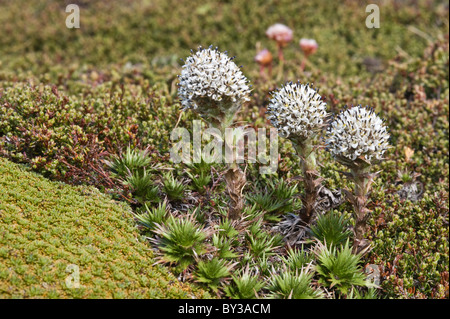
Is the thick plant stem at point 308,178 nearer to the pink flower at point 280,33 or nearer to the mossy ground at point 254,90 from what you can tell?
the mossy ground at point 254,90

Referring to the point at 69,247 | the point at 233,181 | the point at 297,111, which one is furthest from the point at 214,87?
the point at 69,247

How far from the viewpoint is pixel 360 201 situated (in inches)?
220

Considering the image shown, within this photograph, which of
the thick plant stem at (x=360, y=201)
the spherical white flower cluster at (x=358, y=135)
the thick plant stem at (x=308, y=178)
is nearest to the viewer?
the spherical white flower cluster at (x=358, y=135)

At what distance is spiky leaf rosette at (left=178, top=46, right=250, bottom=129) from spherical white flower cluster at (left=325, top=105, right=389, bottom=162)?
1.34 metres

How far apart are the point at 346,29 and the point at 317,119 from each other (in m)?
10.7

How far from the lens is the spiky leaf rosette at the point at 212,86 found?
202 inches

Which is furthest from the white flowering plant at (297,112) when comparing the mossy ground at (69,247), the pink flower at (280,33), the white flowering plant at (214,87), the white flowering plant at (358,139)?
the pink flower at (280,33)

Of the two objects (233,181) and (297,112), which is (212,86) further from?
(233,181)

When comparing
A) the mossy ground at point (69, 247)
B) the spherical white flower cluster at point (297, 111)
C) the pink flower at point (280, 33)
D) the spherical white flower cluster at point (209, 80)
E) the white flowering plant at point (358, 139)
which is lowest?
the mossy ground at point (69, 247)

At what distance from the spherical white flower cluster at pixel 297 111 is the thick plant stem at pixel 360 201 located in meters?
0.83

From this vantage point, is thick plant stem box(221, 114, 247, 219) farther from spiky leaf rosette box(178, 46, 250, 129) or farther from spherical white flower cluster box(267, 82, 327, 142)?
spherical white flower cluster box(267, 82, 327, 142)

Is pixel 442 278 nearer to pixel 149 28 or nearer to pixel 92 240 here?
pixel 92 240

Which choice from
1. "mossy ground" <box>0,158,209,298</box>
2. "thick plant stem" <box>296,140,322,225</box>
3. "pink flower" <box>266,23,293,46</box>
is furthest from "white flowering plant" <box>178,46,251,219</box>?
"pink flower" <box>266,23,293,46</box>

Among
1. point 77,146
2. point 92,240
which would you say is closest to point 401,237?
point 92,240
